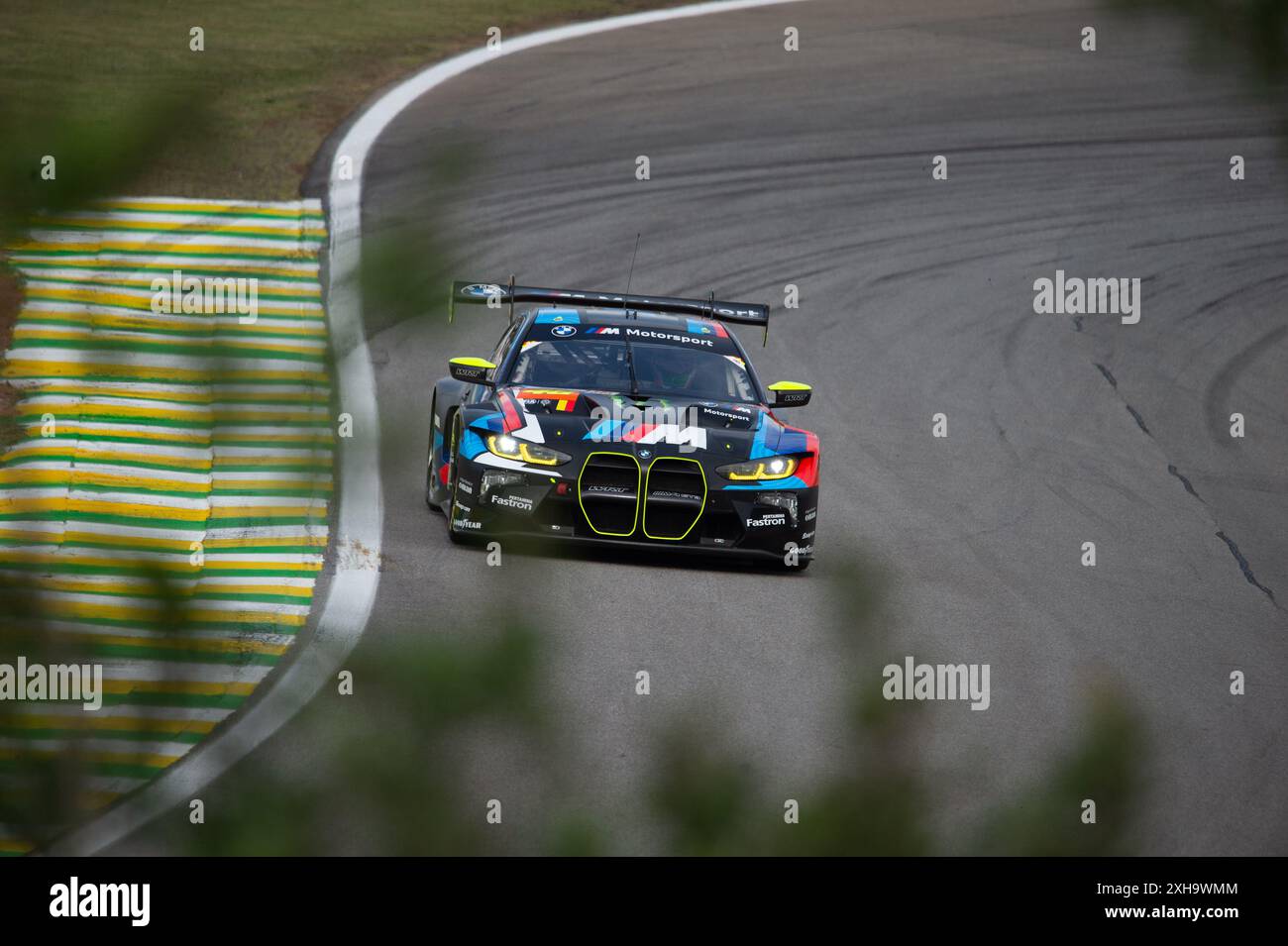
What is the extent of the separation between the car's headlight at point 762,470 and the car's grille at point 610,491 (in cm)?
50

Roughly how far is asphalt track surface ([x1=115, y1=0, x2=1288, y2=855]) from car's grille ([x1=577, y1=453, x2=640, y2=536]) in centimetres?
25

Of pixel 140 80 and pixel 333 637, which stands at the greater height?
pixel 140 80

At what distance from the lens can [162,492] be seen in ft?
4.97

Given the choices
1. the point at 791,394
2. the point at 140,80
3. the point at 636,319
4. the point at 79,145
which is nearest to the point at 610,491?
the point at 791,394

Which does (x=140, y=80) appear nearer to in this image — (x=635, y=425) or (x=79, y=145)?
(x=79, y=145)

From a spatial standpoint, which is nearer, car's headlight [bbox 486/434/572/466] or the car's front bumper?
the car's front bumper

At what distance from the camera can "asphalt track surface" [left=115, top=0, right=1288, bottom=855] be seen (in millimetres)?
1450

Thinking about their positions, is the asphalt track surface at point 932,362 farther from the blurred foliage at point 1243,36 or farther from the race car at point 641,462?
the race car at point 641,462

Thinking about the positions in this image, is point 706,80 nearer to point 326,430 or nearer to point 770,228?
point 770,228

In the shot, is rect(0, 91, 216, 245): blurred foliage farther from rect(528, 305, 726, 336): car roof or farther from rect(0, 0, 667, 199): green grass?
rect(528, 305, 726, 336): car roof

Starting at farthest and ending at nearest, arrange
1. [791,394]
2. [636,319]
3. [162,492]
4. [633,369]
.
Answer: [636,319], [633,369], [791,394], [162,492]

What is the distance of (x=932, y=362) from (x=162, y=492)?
48.5 feet

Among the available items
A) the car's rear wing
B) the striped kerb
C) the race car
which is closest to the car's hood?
the race car
